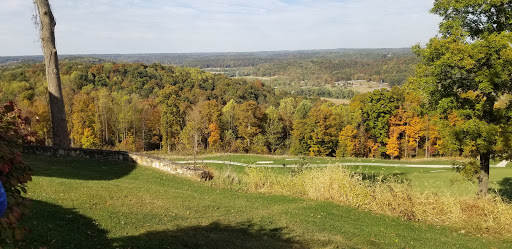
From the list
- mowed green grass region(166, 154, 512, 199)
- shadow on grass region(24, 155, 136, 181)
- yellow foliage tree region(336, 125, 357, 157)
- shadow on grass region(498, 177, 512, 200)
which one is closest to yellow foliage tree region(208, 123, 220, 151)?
yellow foliage tree region(336, 125, 357, 157)

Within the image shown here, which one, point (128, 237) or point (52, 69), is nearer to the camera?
point (128, 237)

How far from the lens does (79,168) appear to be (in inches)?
542

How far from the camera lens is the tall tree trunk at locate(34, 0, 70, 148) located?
1459 cm

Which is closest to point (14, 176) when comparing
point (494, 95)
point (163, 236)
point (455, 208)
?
point (163, 236)

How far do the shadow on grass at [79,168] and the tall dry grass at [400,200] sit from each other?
5.03 metres

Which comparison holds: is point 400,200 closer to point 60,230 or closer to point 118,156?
point 60,230

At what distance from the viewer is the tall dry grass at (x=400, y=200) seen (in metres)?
9.73

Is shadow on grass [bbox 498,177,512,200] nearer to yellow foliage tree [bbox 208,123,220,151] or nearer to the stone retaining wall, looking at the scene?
the stone retaining wall

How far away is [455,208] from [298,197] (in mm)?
4958

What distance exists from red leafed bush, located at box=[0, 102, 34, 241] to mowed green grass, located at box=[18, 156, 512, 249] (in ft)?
8.54

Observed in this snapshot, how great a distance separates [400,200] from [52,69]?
601 inches

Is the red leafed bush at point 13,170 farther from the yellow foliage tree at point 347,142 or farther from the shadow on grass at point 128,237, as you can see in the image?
the yellow foliage tree at point 347,142

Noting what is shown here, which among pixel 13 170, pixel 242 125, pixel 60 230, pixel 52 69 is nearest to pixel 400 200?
pixel 60 230

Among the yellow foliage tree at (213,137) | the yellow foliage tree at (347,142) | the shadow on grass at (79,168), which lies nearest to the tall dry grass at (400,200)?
the shadow on grass at (79,168)
